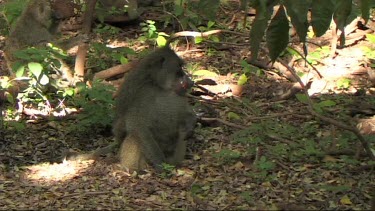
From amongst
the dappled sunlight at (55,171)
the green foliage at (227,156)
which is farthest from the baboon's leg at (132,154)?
the green foliage at (227,156)

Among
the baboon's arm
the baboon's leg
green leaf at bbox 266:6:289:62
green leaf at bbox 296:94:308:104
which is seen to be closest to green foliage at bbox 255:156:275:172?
the baboon's arm

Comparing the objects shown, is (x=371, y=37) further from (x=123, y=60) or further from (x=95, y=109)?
(x=95, y=109)

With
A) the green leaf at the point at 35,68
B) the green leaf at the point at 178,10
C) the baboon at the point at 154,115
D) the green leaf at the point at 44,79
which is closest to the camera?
the baboon at the point at 154,115

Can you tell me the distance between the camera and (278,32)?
3.46 m

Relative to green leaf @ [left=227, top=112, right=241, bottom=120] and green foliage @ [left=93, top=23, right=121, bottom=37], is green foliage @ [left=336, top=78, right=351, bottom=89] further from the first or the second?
green foliage @ [left=93, top=23, right=121, bottom=37]

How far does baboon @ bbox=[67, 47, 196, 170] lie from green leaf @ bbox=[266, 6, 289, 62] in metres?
3.15

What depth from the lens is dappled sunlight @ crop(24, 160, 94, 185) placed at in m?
6.15

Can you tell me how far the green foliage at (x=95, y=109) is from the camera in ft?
23.5

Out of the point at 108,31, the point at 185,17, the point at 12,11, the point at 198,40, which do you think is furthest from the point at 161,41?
the point at 12,11

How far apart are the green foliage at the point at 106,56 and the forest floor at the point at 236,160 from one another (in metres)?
1.33

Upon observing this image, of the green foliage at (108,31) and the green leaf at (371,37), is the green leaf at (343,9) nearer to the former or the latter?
the green leaf at (371,37)

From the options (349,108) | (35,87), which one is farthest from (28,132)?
(349,108)

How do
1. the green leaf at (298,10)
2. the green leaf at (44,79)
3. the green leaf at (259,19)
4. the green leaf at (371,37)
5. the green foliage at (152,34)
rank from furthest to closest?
the green foliage at (152,34), the green leaf at (371,37), the green leaf at (44,79), the green leaf at (259,19), the green leaf at (298,10)

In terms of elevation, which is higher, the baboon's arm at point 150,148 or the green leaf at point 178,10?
the green leaf at point 178,10
